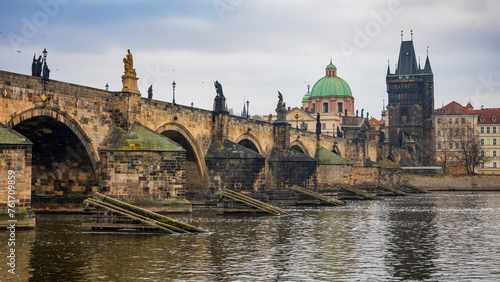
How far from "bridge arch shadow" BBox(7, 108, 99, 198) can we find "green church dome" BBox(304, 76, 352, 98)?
122 meters

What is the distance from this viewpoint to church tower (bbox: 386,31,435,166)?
13588 centimetres

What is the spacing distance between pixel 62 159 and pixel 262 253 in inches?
655

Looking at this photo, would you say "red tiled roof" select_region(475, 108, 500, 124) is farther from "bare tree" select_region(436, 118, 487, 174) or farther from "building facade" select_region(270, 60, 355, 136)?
"building facade" select_region(270, 60, 355, 136)

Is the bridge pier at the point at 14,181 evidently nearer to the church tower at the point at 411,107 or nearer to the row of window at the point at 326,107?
the church tower at the point at 411,107

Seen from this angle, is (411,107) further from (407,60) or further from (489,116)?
(489,116)

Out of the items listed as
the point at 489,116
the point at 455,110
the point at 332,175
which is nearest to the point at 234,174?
the point at 332,175

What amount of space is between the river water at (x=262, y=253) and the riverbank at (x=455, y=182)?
68.1 meters

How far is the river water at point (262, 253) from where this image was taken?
58.8ft

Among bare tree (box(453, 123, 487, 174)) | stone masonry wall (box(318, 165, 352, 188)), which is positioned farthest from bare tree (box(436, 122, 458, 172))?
stone masonry wall (box(318, 165, 352, 188))

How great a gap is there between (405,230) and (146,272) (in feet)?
52.2

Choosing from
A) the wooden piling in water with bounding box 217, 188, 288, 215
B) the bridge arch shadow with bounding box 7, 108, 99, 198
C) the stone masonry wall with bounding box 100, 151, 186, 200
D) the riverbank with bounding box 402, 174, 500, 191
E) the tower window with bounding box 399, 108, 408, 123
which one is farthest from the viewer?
the tower window with bounding box 399, 108, 408, 123

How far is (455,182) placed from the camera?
99.1m

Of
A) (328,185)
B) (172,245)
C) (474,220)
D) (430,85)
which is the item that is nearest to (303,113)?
(430,85)

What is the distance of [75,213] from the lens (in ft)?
117
